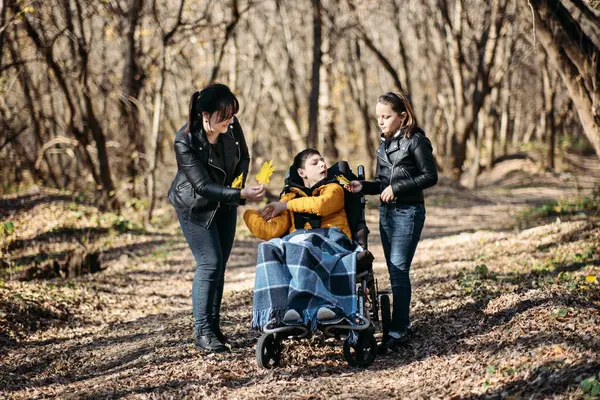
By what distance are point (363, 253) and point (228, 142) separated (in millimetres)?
1378

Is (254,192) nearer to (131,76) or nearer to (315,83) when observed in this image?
(131,76)

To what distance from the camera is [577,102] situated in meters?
7.70

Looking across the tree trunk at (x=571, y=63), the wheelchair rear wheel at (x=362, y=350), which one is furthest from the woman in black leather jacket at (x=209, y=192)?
the tree trunk at (x=571, y=63)

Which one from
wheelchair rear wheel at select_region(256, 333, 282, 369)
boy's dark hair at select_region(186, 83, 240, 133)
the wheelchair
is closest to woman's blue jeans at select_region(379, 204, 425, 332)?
the wheelchair

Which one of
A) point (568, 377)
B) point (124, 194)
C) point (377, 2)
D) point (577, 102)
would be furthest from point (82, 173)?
point (568, 377)

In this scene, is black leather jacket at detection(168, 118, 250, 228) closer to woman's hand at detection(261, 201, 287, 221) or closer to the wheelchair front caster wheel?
woman's hand at detection(261, 201, 287, 221)

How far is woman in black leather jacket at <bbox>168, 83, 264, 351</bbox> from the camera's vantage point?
4.98 meters

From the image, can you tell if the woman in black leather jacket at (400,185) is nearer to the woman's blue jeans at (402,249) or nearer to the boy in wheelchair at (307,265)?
the woman's blue jeans at (402,249)

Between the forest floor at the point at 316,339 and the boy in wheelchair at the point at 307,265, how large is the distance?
1.47ft

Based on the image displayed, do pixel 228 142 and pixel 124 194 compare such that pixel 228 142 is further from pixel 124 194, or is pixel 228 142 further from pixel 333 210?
pixel 124 194

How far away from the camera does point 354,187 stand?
16.9 ft

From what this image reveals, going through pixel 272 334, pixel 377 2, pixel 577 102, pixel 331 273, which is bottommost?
pixel 272 334

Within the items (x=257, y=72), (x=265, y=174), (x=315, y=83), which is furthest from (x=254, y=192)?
(x=257, y=72)

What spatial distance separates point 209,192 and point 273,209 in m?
0.51
